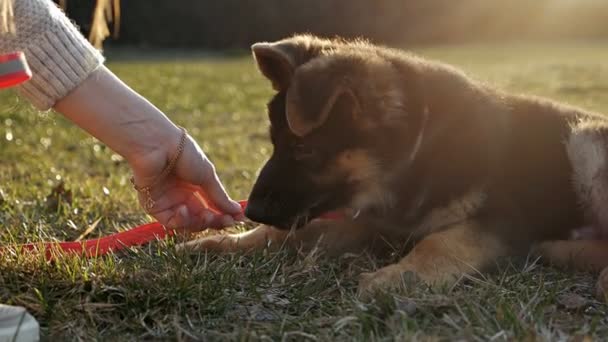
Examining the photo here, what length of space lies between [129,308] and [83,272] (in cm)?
30

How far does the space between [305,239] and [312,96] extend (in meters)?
0.92

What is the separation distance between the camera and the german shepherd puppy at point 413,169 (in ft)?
11.5

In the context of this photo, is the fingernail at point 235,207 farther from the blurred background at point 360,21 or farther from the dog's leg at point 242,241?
the blurred background at point 360,21

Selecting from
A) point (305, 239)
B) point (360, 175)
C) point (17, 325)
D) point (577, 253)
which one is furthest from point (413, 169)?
point (17, 325)

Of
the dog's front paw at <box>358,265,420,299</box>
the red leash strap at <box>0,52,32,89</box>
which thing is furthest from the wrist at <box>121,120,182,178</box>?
the red leash strap at <box>0,52,32,89</box>

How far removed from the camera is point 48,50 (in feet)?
10.5

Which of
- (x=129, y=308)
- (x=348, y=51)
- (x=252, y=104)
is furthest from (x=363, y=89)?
(x=252, y=104)

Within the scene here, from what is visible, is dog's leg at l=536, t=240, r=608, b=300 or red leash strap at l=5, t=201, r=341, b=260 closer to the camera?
red leash strap at l=5, t=201, r=341, b=260

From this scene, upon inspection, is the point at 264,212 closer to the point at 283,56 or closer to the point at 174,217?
the point at 174,217

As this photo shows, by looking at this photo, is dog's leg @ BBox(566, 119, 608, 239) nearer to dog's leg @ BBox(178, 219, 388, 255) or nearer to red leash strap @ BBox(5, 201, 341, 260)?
dog's leg @ BBox(178, 219, 388, 255)

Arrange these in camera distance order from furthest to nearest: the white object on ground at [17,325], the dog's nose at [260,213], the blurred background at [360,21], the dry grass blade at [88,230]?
1. the blurred background at [360,21]
2. the dry grass blade at [88,230]
3. the dog's nose at [260,213]
4. the white object on ground at [17,325]

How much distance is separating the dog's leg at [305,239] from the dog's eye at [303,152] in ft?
1.30

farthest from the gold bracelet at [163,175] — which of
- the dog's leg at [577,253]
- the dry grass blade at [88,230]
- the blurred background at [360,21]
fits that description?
the blurred background at [360,21]

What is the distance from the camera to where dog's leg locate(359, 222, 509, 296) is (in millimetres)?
3221
